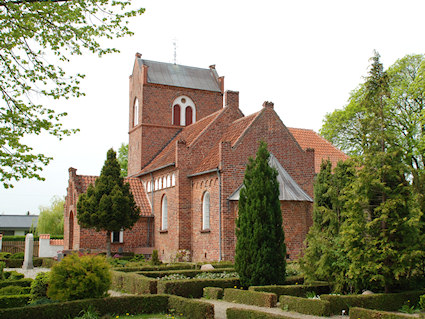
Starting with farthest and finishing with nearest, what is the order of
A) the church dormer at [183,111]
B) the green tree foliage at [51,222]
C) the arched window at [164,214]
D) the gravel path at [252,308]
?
the green tree foliage at [51,222], the church dormer at [183,111], the arched window at [164,214], the gravel path at [252,308]

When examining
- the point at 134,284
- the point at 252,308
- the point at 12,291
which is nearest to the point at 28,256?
the point at 134,284

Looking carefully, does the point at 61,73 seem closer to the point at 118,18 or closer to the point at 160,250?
the point at 118,18

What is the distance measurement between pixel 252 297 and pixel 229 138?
13.8 m

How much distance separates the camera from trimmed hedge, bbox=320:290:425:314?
40.1ft

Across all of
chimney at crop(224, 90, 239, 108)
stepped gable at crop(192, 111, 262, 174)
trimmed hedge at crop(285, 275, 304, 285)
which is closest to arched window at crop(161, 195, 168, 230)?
stepped gable at crop(192, 111, 262, 174)

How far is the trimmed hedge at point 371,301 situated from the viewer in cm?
1222

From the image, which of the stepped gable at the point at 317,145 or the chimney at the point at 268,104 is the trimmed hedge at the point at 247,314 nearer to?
the chimney at the point at 268,104

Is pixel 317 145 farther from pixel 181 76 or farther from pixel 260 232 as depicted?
pixel 260 232

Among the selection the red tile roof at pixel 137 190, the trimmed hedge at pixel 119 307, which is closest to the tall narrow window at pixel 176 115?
the red tile roof at pixel 137 190

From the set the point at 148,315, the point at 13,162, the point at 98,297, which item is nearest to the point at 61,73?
the point at 13,162

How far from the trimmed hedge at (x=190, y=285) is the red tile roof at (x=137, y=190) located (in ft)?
50.8

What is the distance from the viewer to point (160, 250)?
29281mm

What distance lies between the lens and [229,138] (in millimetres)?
26484

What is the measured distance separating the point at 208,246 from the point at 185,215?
9.07 ft
